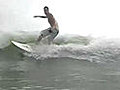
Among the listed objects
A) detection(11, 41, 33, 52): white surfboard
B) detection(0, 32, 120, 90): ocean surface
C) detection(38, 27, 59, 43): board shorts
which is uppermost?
detection(38, 27, 59, 43): board shorts

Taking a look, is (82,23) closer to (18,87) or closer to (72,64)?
(72,64)

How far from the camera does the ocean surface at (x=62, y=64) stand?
12273 millimetres

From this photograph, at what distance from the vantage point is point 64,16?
29375mm

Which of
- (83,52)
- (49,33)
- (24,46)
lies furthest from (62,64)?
(24,46)

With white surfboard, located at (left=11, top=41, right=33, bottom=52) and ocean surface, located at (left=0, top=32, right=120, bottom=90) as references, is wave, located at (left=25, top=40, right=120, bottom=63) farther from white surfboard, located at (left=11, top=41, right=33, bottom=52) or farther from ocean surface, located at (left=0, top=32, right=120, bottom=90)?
white surfboard, located at (left=11, top=41, right=33, bottom=52)

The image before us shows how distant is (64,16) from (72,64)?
13.5 meters

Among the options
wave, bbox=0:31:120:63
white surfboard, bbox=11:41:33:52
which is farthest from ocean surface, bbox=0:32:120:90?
white surfboard, bbox=11:41:33:52

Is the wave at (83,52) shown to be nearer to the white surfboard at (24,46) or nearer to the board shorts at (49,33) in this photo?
the white surfboard at (24,46)

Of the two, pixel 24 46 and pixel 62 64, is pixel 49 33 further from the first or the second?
pixel 62 64

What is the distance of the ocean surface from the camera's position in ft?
40.3

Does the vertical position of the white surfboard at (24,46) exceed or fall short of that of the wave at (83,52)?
it exceeds it

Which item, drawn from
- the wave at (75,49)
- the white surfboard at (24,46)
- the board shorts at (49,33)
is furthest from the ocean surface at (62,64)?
the board shorts at (49,33)

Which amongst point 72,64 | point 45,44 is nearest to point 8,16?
point 45,44

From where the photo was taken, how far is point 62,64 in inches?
632
